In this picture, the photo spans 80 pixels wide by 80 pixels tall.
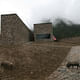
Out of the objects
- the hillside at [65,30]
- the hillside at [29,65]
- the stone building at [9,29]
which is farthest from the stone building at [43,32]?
the hillside at [65,30]

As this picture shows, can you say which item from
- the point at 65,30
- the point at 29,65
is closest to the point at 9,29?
the point at 29,65

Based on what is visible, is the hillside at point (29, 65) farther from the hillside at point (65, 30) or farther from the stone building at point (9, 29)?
the hillside at point (65, 30)

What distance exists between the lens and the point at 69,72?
7.65 meters

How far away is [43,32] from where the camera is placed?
2186 centimetres

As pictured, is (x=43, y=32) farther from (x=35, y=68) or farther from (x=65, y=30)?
(x=65, y=30)

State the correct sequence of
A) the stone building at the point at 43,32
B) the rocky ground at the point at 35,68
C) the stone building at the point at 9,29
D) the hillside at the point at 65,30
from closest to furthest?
the rocky ground at the point at 35,68 < the stone building at the point at 9,29 < the stone building at the point at 43,32 < the hillside at the point at 65,30

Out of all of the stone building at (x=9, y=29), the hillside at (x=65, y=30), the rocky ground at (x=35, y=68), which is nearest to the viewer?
the rocky ground at (x=35, y=68)

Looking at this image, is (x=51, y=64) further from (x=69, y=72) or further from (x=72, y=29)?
(x=72, y=29)

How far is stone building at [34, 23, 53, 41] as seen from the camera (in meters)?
21.6

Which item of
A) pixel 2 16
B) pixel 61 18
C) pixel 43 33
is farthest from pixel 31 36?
Result: pixel 61 18

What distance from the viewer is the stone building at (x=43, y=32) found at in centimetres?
2162

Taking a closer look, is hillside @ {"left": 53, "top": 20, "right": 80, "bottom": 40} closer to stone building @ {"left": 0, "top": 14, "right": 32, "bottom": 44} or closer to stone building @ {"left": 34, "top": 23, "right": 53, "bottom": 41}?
stone building @ {"left": 34, "top": 23, "right": 53, "bottom": 41}

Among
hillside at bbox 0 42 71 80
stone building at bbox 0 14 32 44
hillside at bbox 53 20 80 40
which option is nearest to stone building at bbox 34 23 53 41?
stone building at bbox 0 14 32 44

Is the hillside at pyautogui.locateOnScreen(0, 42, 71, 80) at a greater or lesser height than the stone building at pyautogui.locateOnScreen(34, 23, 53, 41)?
lesser
